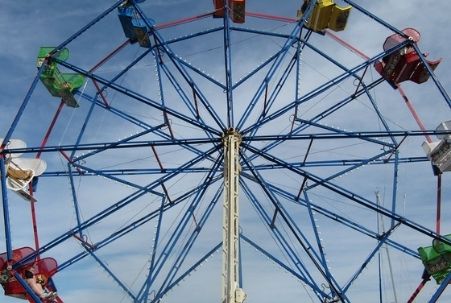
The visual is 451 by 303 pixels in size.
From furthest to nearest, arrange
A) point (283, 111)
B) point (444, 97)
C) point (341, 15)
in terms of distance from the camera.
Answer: point (341, 15)
point (283, 111)
point (444, 97)

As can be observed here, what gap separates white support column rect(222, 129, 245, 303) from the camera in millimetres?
19266

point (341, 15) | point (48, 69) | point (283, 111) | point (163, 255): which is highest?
point (341, 15)

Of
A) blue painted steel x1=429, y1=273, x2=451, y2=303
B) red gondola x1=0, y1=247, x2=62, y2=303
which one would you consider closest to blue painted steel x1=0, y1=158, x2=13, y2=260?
red gondola x1=0, y1=247, x2=62, y2=303

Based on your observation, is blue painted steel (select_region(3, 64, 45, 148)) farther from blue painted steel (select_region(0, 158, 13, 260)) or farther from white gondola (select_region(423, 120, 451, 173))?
white gondola (select_region(423, 120, 451, 173))

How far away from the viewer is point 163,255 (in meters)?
26.0

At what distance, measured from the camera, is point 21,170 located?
981 inches

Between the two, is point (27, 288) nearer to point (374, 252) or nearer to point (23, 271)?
point (23, 271)

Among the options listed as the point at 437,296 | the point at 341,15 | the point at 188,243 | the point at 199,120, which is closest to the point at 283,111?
the point at 199,120

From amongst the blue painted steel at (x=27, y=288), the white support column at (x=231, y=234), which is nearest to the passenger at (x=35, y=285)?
the blue painted steel at (x=27, y=288)

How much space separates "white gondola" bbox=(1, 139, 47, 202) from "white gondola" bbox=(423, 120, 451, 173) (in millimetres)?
16427

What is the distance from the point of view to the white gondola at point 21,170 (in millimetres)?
23938

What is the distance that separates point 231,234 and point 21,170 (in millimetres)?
10162

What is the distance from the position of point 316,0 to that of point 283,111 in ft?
17.9

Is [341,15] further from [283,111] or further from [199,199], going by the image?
[199,199]
